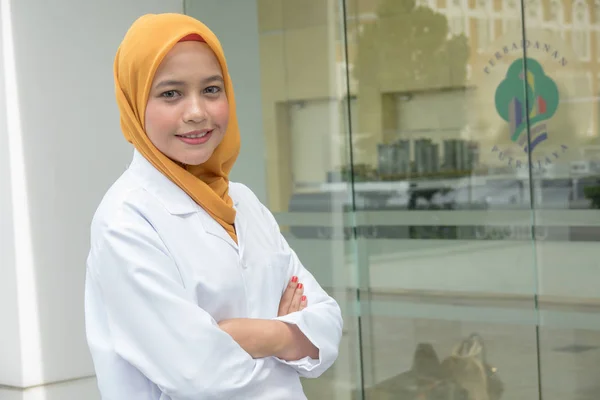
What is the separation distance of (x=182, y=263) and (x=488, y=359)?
8.45ft

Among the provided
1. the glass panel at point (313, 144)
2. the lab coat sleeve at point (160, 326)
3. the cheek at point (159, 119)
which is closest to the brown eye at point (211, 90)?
the cheek at point (159, 119)

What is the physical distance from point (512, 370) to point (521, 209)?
2.55ft

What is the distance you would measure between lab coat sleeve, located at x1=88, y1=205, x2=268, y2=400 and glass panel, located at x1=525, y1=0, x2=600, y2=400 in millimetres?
2372

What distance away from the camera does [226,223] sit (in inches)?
84.3

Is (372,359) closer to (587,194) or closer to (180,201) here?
(587,194)

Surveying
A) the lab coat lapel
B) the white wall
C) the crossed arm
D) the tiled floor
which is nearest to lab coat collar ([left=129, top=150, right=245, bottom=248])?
the lab coat lapel

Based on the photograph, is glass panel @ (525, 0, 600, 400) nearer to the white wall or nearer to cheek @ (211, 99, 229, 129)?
the white wall

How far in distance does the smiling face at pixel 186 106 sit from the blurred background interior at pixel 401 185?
2292 millimetres

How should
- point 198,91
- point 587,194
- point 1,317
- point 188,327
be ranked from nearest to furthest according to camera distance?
1. point 188,327
2. point 198,91
3. point 587,194
4. point 1,317

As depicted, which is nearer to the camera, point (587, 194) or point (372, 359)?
point (587, 194)

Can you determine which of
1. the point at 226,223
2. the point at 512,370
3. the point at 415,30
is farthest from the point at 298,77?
the point at 226,223

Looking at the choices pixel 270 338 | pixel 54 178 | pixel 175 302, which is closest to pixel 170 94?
pixel 175 302

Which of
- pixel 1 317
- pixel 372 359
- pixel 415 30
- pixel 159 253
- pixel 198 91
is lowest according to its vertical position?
pixel 372 359

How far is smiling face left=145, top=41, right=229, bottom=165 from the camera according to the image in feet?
6.51
